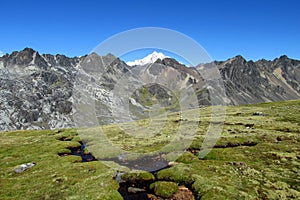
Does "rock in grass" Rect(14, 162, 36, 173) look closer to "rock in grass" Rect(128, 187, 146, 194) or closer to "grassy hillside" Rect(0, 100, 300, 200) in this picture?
"grassy hillside" Rect(0, 100, 300, 200)

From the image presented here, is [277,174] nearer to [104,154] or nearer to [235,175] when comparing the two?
[235,175]

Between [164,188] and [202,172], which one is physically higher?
[202,172]

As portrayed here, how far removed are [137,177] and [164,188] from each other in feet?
17.5

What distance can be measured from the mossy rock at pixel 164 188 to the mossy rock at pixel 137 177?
2.58 m

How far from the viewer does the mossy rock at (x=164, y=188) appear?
29059 mm

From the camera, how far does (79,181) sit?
3281cm

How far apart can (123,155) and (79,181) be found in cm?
Answer: 1518

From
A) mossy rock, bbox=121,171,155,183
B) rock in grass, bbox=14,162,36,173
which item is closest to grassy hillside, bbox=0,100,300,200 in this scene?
rock in grass, bbox=14,162,36,173

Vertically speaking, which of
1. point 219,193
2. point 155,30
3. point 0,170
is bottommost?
point 219,193

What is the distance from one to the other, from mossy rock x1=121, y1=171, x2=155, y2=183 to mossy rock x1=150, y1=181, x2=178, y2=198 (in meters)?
2.58

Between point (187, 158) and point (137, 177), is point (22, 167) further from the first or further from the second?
point (187, 158)

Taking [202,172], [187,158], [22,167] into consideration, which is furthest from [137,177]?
[22,167]

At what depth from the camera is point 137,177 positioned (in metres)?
34.2

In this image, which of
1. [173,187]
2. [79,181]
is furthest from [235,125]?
[79,181]
